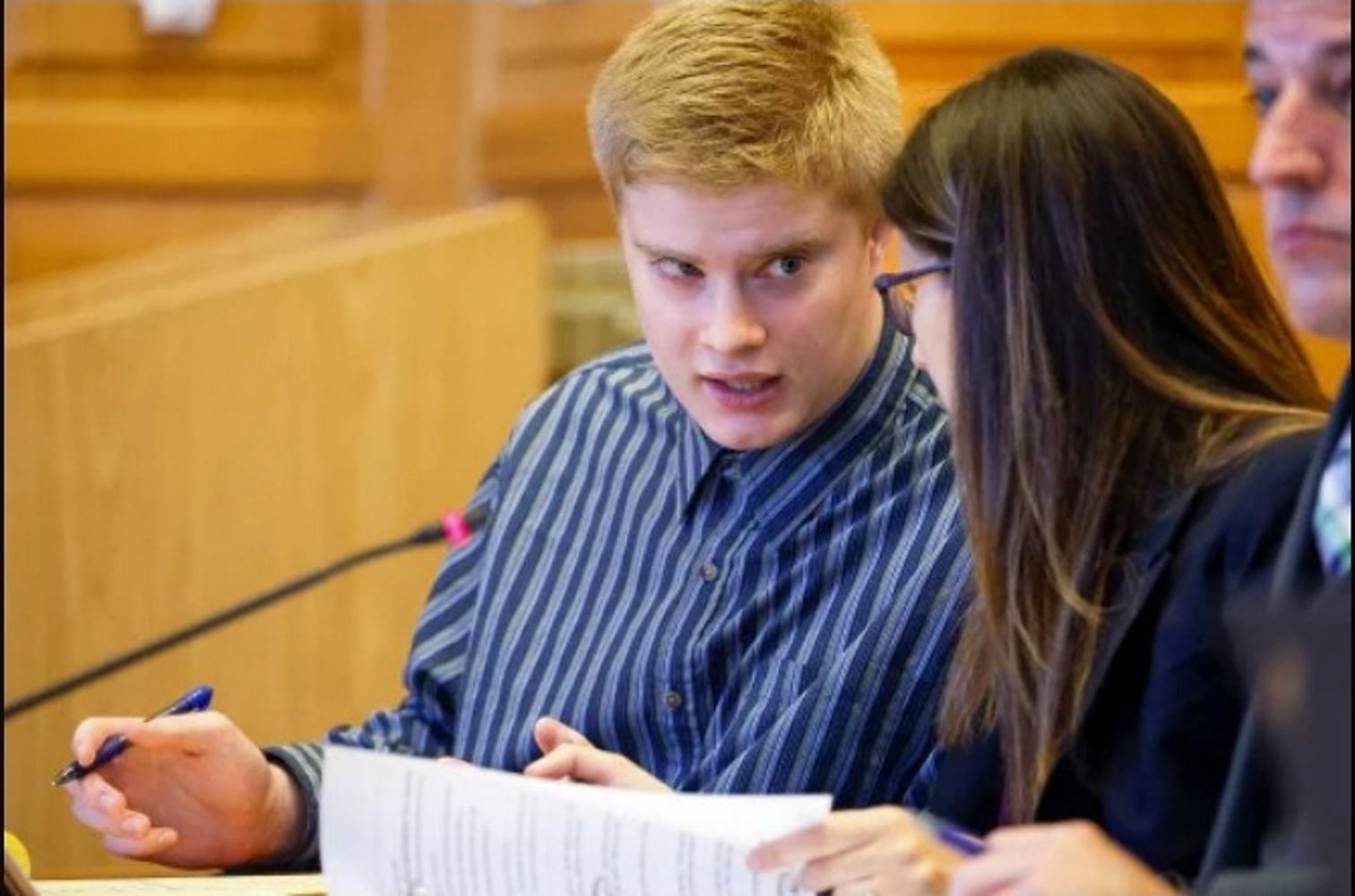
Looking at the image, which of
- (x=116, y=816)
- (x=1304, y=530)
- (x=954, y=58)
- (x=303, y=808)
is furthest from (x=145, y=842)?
(x=954, y=58)

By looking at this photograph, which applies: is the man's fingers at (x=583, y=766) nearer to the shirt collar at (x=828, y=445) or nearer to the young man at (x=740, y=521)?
the young man at (x=740, y=521)

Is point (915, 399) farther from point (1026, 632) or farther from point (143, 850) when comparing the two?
point (143, 850)

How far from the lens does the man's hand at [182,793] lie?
174 centimetres

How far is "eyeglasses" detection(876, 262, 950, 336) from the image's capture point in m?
1.43

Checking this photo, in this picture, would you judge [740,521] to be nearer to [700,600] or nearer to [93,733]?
[700,600]

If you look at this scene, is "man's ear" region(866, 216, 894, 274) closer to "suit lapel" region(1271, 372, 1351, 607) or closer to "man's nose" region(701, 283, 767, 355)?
"man's nose" region(701, 283, 767, 355)

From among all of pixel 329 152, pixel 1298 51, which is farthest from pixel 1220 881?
pixel 329 152

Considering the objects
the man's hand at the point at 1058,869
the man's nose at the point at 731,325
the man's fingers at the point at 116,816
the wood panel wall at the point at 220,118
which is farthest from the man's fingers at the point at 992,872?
the wood panel wall at the point at 220,118

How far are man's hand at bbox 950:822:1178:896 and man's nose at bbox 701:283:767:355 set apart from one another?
601 mm

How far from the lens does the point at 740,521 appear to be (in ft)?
5.93

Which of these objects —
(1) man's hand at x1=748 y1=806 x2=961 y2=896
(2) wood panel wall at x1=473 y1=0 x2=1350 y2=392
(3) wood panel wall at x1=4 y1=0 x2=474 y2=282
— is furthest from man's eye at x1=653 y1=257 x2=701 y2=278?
(3) wood panel wall at x1=4 y1=0 x2=474 y2=282

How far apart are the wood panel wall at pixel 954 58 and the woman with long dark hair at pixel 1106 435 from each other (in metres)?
1.49

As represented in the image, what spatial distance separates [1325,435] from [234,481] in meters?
1.98

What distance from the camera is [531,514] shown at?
77.4 inches
